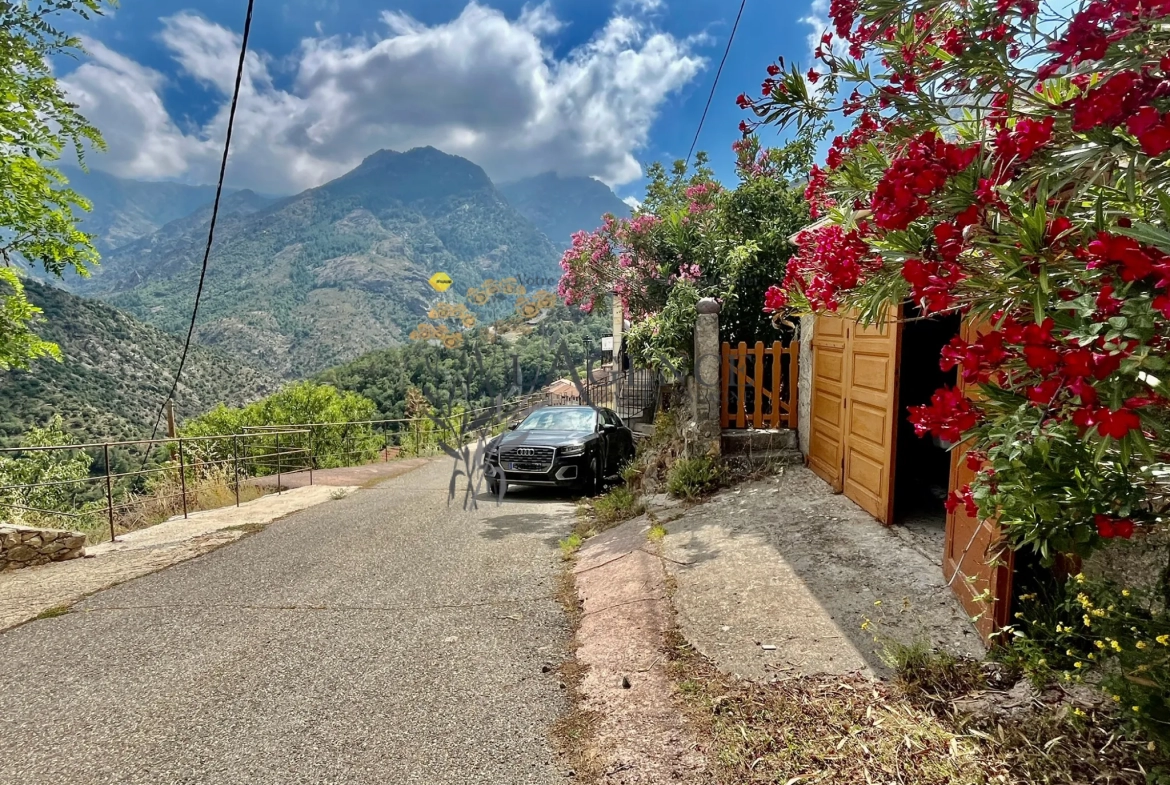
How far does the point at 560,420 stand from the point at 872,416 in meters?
5.57

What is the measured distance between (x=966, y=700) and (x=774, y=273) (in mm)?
6734

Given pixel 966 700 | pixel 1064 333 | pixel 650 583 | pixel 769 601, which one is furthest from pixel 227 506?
pixel 1064 333

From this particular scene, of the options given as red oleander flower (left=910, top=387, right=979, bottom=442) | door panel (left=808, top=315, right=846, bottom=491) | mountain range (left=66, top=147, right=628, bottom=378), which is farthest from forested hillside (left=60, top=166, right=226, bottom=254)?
red oleander flower (left=910, top=387, right=979, bottom=442)

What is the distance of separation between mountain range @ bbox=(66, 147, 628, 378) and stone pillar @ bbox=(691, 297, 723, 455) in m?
15.2

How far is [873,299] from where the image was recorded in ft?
5.98

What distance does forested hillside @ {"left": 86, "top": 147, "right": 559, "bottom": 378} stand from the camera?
86.2ft

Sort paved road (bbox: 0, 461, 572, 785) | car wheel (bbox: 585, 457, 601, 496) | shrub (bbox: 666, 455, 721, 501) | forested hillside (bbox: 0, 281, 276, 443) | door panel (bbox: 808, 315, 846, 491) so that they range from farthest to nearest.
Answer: forested hillside (bbox: 0, 281, 276, 443)
car wheel (bbox: 585, 457, 601, 496)
shrub (bbox: 666, 455, 721, 501)
door panel (bbox: 808, 315, 846, 491)
paved road (bbox: 0, 461, 572, 785)

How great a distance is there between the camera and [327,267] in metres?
30.7

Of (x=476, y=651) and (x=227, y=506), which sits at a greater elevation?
(x=476, y=651)

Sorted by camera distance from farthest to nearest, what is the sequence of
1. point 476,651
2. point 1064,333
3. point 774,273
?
point 774,273 < point 476,651 < point 1064,333

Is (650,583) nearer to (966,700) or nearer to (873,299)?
(966,700)

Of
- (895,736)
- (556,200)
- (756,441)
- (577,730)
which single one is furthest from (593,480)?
(556,200)

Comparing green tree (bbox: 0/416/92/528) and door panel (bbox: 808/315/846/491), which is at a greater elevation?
door panel (bbox: 808/315/846/491)

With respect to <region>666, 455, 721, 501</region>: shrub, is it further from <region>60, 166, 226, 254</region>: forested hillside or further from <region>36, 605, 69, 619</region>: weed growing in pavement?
<region>60, 166, 226, 254</region>: forested hillside
